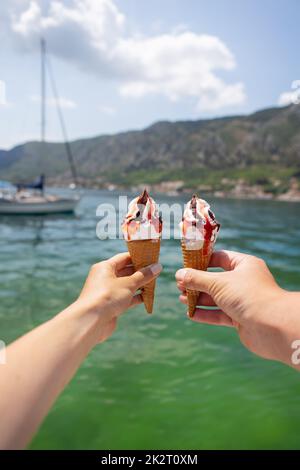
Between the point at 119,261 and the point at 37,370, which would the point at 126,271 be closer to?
the point at 119,261

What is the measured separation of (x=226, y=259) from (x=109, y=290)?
132 centimetres

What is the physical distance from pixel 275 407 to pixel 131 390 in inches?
122

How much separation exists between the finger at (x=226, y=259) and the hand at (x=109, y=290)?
24.0 inches

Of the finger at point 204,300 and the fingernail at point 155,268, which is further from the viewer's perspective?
the finger at point 204,300

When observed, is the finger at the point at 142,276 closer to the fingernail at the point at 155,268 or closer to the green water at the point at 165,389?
the fingernail at the point at 155,268

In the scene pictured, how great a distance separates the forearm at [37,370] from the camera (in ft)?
6.81

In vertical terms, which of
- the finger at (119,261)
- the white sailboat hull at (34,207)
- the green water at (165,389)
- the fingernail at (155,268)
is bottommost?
the green water at (165,389)

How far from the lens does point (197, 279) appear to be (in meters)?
3.55

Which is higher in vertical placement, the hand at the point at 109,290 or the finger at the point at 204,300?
the hand at the point at 109,290

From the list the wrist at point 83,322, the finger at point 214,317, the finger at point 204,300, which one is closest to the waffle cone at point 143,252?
the finger at point 204,300

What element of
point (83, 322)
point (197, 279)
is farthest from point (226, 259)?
point (83, 322)

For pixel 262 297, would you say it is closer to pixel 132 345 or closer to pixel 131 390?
pixel 131 390

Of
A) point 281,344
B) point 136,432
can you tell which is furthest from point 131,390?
point 281,344
